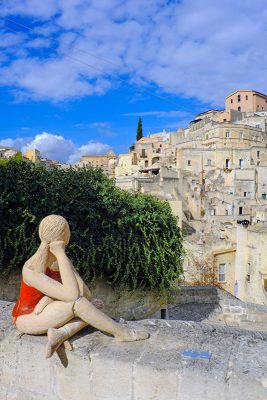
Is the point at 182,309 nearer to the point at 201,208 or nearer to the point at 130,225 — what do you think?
the point at 130,225

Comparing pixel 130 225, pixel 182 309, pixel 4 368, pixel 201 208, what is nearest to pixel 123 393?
pixel 4 368

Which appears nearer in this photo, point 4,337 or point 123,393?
point 123,393

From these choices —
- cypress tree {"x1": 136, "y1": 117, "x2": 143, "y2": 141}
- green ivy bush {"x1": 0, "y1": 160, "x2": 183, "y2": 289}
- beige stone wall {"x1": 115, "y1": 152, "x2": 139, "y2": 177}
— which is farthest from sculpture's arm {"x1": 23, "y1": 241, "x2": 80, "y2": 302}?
cypress tree {"x1": 136, "y1": 117, "x2": 143, "y2": 141}

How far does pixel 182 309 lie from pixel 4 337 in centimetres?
972

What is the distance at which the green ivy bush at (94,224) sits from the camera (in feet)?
28.9

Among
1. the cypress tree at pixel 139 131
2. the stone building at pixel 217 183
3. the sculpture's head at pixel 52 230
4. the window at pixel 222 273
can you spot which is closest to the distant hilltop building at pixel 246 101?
the stone building at pixel 217 183

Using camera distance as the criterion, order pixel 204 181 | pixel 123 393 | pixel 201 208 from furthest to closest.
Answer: pixel 204 181 → pixel 201 208 → pixel 123 393

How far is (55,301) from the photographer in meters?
3.21

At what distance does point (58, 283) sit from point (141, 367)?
940mm

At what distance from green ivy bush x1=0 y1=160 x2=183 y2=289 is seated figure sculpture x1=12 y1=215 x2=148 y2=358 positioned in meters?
5.47

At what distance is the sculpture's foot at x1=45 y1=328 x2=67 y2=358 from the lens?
121 inches

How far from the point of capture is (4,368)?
3.45 m

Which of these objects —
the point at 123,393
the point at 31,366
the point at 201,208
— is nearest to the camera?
the point at 123,393

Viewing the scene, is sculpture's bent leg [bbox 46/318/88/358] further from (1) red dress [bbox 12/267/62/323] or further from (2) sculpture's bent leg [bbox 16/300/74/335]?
(1) red dress [bbox 12/267/62/323]
